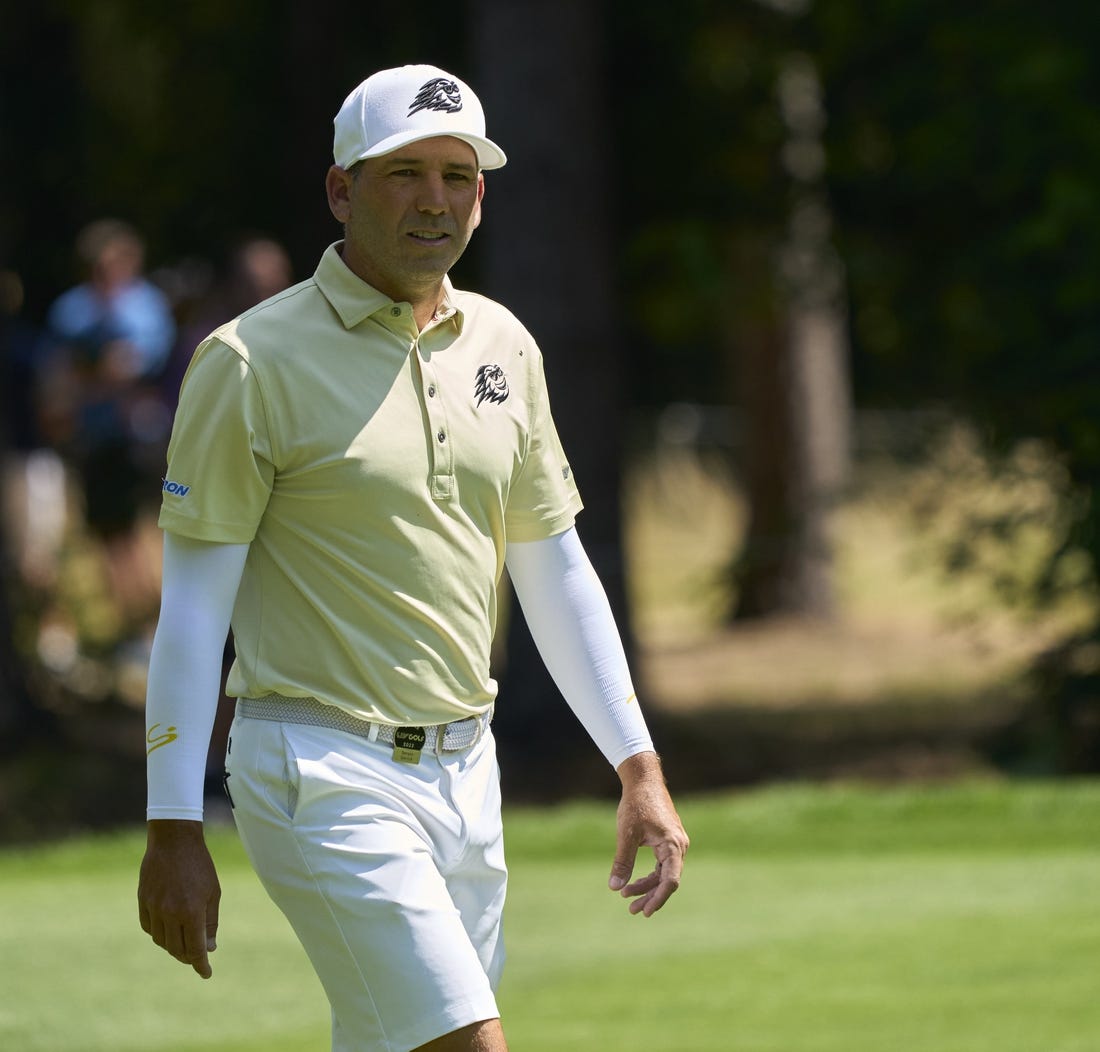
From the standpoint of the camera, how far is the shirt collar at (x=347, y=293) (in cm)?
360

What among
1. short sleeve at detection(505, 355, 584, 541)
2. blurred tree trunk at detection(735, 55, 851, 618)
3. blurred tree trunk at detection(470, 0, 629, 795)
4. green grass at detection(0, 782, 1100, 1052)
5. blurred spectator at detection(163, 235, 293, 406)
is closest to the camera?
short sleeve at detection(505, 355, 584, 541)

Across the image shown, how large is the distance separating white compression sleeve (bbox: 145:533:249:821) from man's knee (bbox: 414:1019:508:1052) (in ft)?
1.64

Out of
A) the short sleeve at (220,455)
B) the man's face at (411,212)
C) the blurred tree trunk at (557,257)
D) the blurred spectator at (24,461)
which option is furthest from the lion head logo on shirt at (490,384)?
the blurred spectator at (24,461)

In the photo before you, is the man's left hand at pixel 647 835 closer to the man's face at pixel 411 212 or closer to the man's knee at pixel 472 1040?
the man's knee at pixel 472 1040

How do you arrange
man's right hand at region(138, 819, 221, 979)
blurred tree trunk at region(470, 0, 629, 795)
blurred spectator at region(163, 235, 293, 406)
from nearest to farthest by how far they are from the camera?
man's right hand at region(138, 819, 221, 979) → blurred spectator at region(163, 235, 293, 406) → blurred tree trunk at region(470, 0, 629, 795)

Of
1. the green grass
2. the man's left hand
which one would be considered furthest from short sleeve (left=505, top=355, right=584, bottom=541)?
the green grass

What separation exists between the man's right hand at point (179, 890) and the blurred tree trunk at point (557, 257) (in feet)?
25.9

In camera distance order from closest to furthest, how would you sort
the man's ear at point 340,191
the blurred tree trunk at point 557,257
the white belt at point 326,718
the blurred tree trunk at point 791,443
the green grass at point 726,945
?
the white belt at point 326,718 < the man's ear at point 340,191 < the green grass at point 726,945 < the blurred tree trunk at point 557,257 < the blurred tree trunk at point 791,443

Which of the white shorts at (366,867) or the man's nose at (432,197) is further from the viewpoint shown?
the man's nose at (432,197)

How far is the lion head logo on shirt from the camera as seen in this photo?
146 inches

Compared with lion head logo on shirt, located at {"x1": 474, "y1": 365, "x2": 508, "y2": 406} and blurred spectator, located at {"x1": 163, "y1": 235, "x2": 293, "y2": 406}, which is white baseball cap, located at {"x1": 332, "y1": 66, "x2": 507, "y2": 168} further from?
blurred spectator, located at {"x1": 163, "y1": 235, "x2": 293, "y2": 406}

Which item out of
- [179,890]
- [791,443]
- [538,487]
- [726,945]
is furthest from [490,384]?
[791,443]

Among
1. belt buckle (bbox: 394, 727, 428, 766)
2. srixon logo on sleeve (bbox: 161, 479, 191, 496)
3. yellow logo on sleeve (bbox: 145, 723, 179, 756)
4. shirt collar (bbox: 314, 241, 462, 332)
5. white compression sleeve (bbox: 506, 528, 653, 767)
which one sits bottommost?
belt buckle (bbox: 394, 727, 428, 766)

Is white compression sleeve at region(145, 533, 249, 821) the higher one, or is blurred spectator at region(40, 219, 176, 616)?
blurred spectator at region(40, 219, 176, 616)
